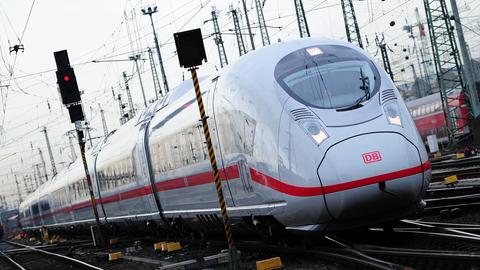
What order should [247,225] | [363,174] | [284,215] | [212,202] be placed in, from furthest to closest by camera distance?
[212,202], [247,225], [284,215], [363,174]

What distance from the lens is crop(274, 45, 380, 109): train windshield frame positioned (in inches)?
378

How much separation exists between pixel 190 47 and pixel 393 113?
11.1 feet

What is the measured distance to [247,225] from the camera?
1142 centimetres

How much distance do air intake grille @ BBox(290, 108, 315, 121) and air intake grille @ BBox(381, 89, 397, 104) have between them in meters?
1.09

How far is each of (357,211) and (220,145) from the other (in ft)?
11.3

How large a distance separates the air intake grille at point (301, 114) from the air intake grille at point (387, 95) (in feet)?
3.57

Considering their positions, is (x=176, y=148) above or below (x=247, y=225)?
above

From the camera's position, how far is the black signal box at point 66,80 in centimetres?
2167

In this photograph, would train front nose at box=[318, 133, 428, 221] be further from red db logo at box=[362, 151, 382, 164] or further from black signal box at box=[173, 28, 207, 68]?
black signal box at box=[173, 28, 207, 68]

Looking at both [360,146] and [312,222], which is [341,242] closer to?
[312,222]

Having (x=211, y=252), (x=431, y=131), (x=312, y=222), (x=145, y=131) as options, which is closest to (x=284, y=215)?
(x=312, y=222)

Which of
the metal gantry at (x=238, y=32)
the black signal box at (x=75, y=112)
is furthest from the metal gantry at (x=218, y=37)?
the black signal box at (x=75, y=112)

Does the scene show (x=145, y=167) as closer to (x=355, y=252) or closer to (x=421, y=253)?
(x=355, y=252)

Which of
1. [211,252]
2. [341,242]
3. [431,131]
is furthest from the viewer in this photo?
[431,131]
